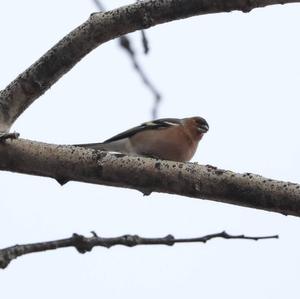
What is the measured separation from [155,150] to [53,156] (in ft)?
12.5

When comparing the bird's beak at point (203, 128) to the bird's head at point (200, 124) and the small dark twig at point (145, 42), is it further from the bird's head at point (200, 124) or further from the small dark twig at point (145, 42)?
the small dark twig at point (145, 42)

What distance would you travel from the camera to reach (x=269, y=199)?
→ 378cm

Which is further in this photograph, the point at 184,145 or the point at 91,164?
the point at 184,145

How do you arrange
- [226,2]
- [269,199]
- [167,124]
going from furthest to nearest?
[167,124] < [226,2] < [269,199]

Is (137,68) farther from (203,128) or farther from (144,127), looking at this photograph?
(203,128)

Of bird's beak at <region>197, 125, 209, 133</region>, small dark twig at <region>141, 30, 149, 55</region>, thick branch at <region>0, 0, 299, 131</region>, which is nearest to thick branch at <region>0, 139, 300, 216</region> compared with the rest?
thick branch at <region>0, 0, 299, 131</region>

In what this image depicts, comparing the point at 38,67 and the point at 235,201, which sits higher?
the point at 38,67

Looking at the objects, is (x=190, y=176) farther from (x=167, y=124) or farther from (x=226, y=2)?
(x=167, y=124)

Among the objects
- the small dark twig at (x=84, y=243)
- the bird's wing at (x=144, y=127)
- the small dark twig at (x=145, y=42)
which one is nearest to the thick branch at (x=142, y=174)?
the small dark twig at (x=145, y=42)

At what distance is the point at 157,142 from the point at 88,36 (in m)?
3.29

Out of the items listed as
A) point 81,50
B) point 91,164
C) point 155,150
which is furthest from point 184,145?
point 91,164

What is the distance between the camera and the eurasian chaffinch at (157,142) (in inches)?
305

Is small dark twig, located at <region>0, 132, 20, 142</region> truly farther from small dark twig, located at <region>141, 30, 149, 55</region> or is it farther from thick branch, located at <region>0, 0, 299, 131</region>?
small dark twig, located at <region>141, 30, 149, 55</region>

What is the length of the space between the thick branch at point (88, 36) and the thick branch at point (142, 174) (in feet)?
1.89
